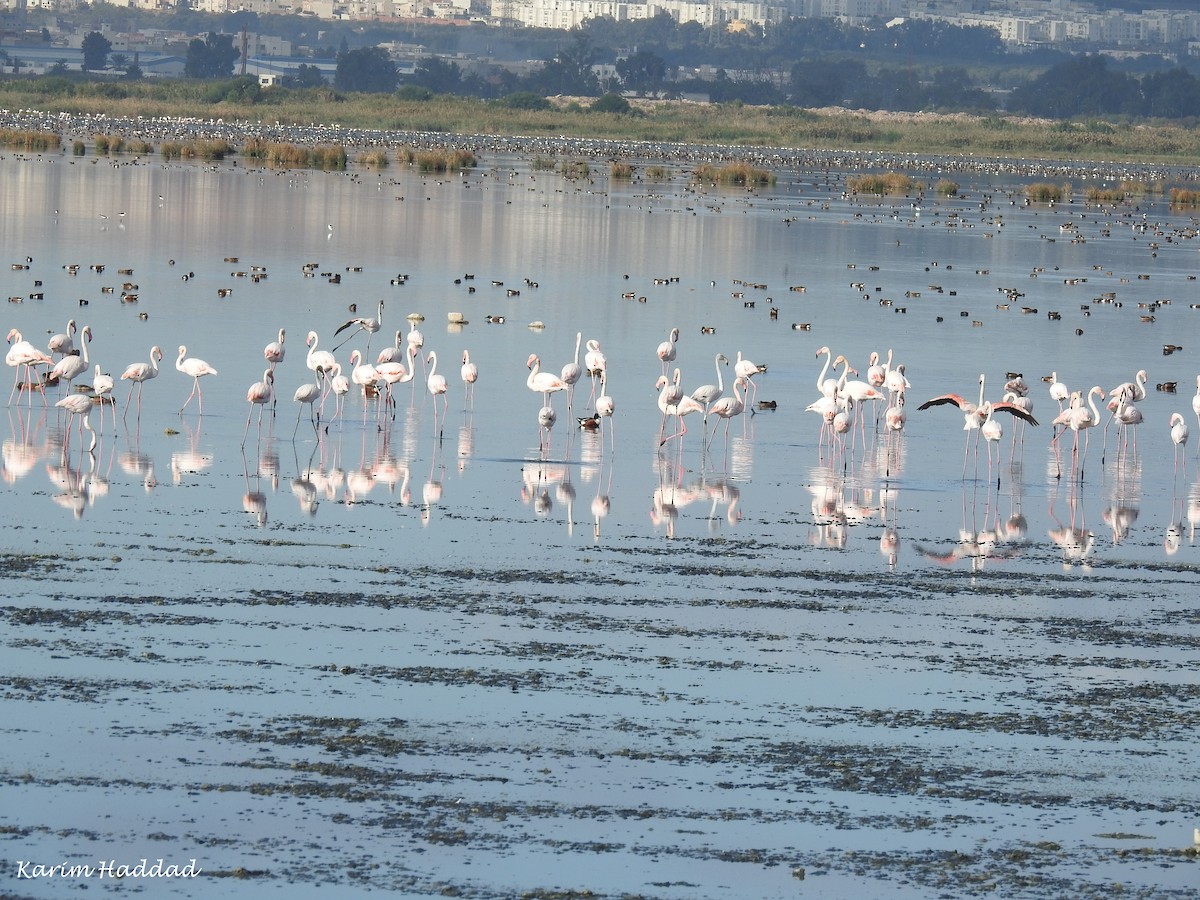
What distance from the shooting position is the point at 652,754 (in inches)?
378

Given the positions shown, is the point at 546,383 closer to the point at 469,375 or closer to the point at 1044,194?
the point at 469,375

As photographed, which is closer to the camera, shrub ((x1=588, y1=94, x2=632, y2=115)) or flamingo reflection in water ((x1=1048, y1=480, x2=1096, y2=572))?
flamingo reflection in water ((x1=1048, y1=480, x2=1096, y2=572))

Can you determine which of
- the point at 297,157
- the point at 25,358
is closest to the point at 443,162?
the point at 297,157

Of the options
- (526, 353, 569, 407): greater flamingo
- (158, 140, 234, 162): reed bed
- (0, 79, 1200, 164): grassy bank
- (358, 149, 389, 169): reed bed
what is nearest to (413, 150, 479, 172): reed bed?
(358, 149, 389, 169): reed bed

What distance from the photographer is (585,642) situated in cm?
1142

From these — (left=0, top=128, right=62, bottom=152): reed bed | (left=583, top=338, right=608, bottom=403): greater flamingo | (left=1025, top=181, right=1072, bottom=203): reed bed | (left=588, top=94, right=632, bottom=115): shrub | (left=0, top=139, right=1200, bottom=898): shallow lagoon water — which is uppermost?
(left=588, top=94, right=632, bottom=115): shrub

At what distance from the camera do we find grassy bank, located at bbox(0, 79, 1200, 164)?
117 meters

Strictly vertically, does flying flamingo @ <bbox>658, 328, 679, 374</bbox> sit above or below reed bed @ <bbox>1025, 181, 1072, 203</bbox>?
below

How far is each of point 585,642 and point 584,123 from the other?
120158 millimetres

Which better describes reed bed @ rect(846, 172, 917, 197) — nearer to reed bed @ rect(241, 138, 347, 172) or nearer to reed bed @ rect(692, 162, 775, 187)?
reed bed @ rect(692, 162, 775, 187)

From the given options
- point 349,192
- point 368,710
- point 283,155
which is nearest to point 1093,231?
point 349,192

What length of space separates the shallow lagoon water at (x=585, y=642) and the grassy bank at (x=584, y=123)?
94.0 metres

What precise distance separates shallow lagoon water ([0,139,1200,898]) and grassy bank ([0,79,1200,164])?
9404 centimetres

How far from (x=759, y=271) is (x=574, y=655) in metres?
25.8
